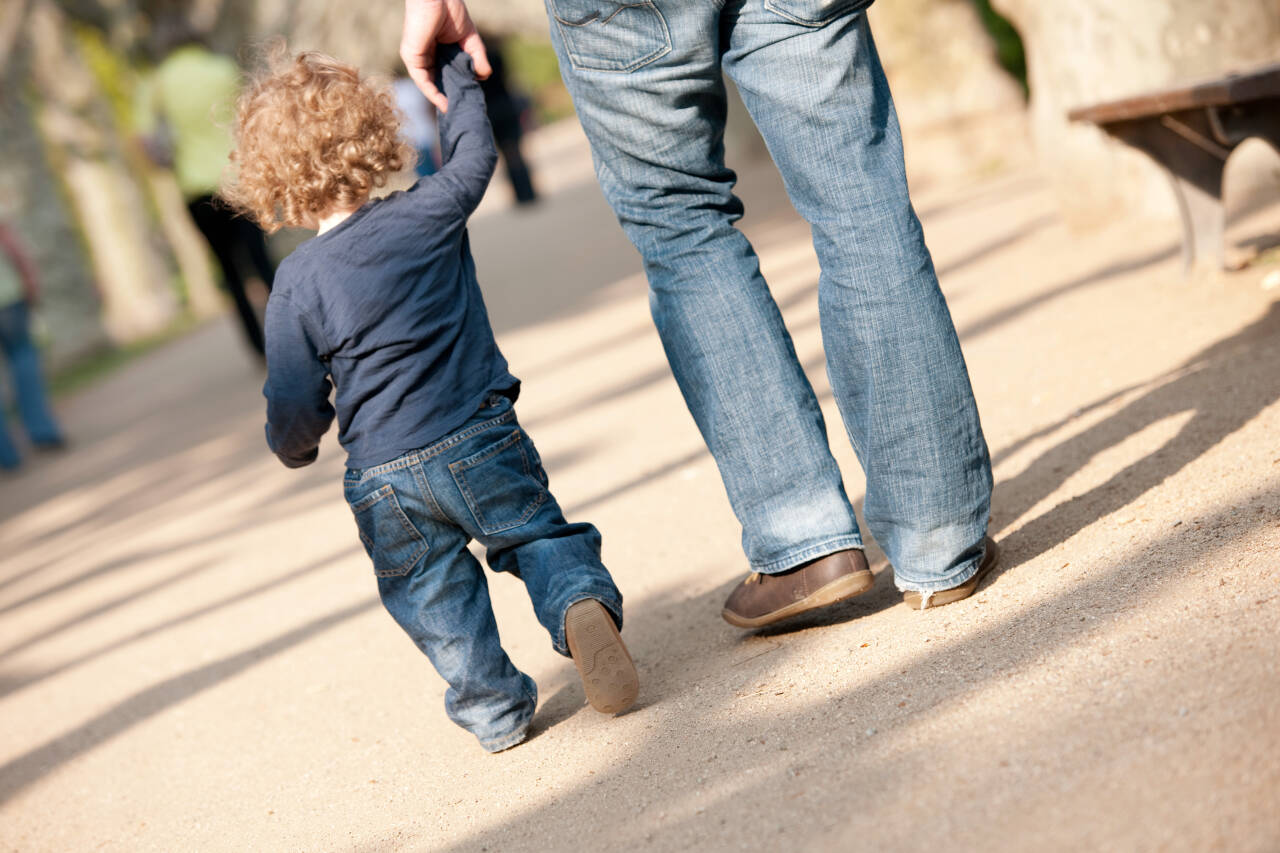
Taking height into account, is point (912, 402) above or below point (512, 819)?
above

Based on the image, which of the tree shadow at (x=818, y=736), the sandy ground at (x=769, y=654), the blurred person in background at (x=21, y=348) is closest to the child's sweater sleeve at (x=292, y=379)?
the sandy ground at (x=769, y=654)

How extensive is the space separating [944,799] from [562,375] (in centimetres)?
498

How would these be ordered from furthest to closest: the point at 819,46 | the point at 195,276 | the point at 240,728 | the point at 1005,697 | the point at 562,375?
the point at 195,276 → the point at 562,375 → the point at 240,728 → the point at 819,46 → the point at 1005,697

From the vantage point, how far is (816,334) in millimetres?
5750

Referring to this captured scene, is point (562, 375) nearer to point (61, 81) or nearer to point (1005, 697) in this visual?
point (1005, 697)

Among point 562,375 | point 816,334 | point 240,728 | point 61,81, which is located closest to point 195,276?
point 61,81

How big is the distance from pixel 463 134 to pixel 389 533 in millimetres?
833

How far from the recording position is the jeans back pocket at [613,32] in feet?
7.55

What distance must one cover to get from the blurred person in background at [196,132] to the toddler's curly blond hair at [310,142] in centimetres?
464

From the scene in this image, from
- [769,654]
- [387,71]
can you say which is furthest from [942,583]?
[387,71]

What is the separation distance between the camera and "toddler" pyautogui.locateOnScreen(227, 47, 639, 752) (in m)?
2.53

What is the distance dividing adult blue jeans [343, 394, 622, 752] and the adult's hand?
684 millimetres

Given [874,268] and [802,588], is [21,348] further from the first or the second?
[874,268]

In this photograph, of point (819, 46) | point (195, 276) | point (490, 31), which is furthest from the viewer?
point (195, 276)
